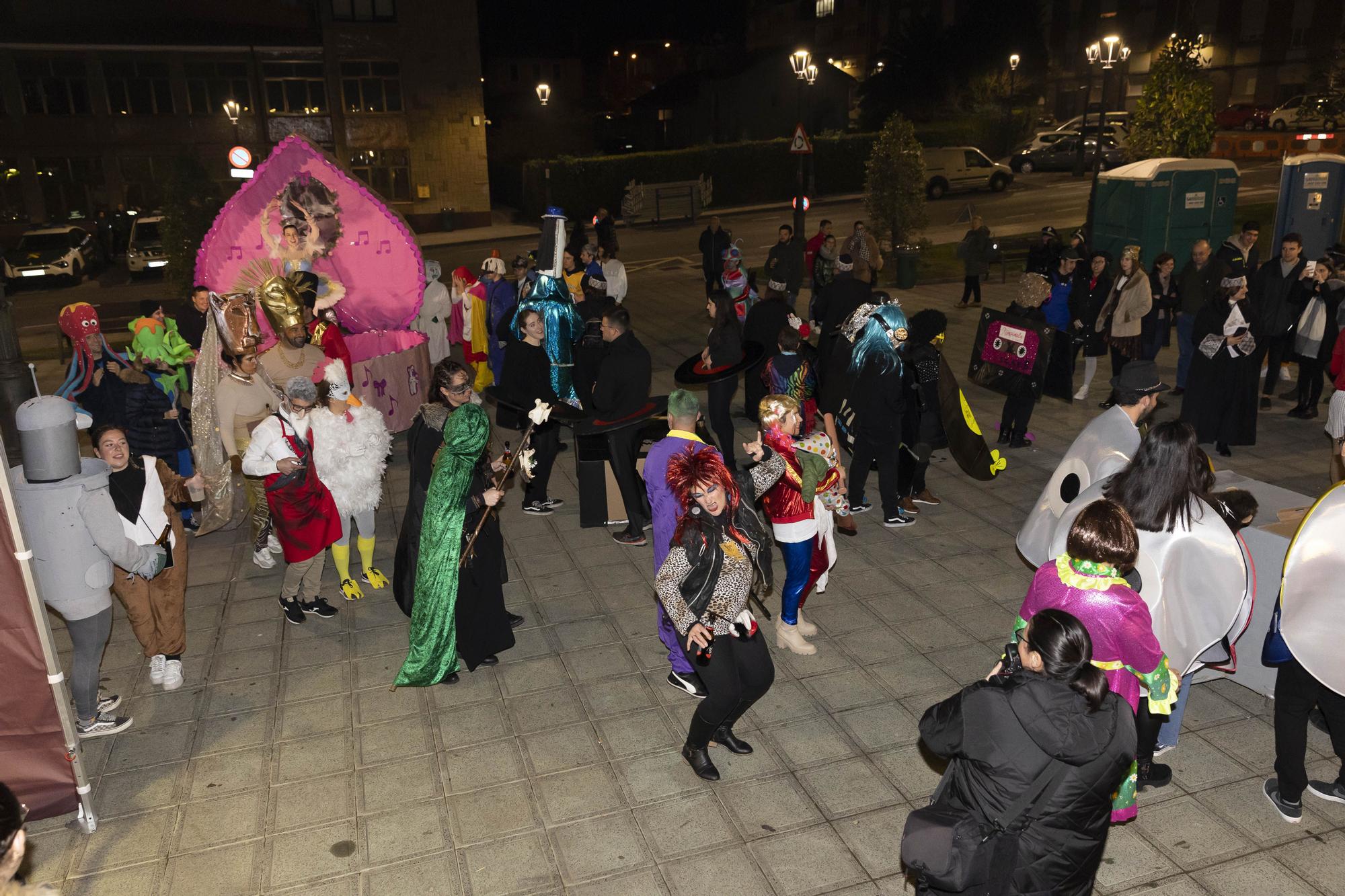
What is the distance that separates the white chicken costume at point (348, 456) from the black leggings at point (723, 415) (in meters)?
3.44

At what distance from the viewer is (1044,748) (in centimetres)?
326

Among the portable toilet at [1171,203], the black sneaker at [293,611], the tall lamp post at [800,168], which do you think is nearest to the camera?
the black sneaker at [293,611]

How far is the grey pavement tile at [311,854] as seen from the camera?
4.77 meters

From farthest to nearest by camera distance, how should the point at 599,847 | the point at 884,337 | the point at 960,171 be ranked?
the point at 960,171 < the point at 884,337 < the point at 599,847

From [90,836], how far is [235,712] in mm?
1167

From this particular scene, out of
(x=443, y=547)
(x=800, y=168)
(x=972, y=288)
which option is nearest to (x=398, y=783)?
(x=443, y=547)

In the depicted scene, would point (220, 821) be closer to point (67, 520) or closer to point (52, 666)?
point (52, 666)

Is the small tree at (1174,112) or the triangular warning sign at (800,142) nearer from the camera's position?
the triangular warning sign at (800,142)

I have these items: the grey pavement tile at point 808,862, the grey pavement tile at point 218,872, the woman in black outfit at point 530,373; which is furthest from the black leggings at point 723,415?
the grey pavement tile at point 218,872

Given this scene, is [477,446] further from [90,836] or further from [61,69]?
[61,69]

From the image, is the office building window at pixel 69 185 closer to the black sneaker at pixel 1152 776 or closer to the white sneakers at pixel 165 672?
the white sneakers at pixel 165 672

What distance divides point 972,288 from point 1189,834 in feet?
44.6

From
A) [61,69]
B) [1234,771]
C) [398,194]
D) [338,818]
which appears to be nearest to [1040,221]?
[398,194]

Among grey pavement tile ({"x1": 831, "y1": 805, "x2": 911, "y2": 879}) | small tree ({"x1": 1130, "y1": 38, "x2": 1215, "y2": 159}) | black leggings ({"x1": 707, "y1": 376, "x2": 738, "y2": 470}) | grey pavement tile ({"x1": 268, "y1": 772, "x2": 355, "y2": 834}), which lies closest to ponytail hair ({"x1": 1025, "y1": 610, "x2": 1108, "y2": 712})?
grey pavement tile ({"x1": 831, "y1": 805, "x2": 911, "y2": 879})
